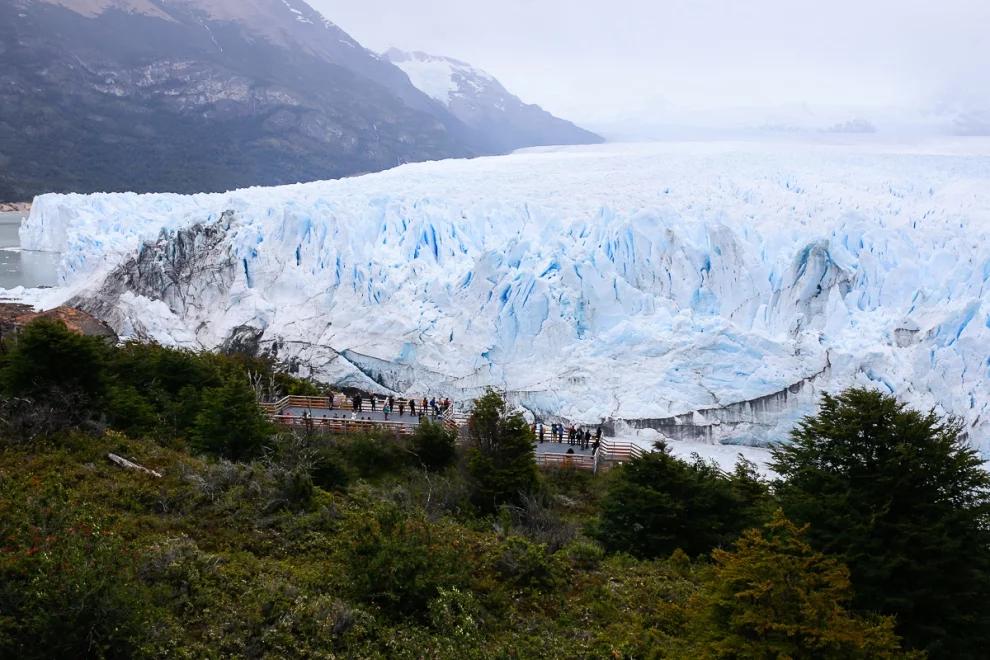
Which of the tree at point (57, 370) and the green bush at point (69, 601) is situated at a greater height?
the tree at point (57, 370)

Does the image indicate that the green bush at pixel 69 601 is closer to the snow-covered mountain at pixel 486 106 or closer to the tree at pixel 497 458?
the tree at pixel 497 458

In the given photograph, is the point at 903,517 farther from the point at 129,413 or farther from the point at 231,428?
the point at 129,413

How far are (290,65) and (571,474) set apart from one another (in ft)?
386

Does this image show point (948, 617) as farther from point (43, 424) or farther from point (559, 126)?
point (559, 126)

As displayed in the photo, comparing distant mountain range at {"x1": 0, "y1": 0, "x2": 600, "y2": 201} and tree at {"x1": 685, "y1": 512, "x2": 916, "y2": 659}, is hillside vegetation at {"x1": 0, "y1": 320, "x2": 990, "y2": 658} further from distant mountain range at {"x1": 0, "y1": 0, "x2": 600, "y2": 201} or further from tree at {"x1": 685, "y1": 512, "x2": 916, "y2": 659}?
distant mountain range at {"x1": 0, "y1": 0, "x2": 600, "y2": 201}

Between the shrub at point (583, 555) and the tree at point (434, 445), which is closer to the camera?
the shrub at point (583, 555)

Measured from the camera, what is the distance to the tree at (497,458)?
10.3 metres

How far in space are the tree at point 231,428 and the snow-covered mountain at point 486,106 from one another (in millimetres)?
82091

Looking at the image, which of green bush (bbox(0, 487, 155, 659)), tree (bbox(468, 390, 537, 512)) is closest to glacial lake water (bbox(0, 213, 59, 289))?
tree (bbox(468, 390, 537, 512))

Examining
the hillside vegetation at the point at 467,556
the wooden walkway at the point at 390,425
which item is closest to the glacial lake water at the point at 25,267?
the wooden walkway at the point at 390,425

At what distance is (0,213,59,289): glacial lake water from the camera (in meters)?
31.8

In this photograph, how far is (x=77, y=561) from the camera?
14.6ft

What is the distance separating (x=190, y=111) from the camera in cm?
10250

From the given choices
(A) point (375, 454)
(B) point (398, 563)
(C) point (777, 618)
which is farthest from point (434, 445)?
(C) point (777, 618)
